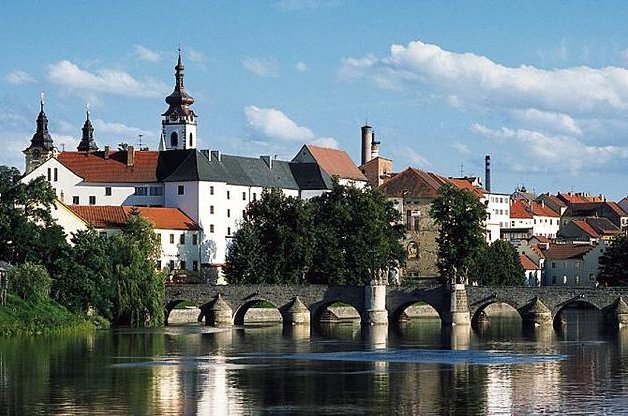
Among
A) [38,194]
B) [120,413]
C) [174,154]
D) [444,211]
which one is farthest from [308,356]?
[174,154]

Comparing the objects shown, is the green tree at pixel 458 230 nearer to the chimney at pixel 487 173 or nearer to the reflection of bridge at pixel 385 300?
the reflection of bridge at pixel 385 300

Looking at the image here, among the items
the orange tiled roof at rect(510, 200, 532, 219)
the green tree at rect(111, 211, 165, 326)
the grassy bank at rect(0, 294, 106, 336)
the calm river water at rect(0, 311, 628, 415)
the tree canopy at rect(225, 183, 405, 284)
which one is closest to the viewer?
the calm river water at rect(0, 311, 628, 415)

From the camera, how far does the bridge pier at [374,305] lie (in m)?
99.2

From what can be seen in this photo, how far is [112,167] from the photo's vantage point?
129 meters

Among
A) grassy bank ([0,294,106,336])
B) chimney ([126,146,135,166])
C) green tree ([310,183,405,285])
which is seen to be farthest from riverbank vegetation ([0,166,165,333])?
chimney ([126,146,135,166])

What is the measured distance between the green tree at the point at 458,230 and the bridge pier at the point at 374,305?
9062mm

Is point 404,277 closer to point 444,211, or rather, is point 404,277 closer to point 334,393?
point 444,211

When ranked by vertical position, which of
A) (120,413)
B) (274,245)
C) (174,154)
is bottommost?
(120,413)

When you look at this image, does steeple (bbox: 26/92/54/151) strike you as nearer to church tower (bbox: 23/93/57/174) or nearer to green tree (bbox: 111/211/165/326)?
church tower (bbox: 23/93/57/174)

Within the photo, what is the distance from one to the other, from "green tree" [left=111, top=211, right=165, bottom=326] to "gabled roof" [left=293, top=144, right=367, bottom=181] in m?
50.8

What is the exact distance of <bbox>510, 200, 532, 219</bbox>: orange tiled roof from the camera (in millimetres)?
192725

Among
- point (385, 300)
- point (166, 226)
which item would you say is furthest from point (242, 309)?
point (166, 226)

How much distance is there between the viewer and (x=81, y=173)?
12888 centimetres

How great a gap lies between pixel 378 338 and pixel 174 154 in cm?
4788
